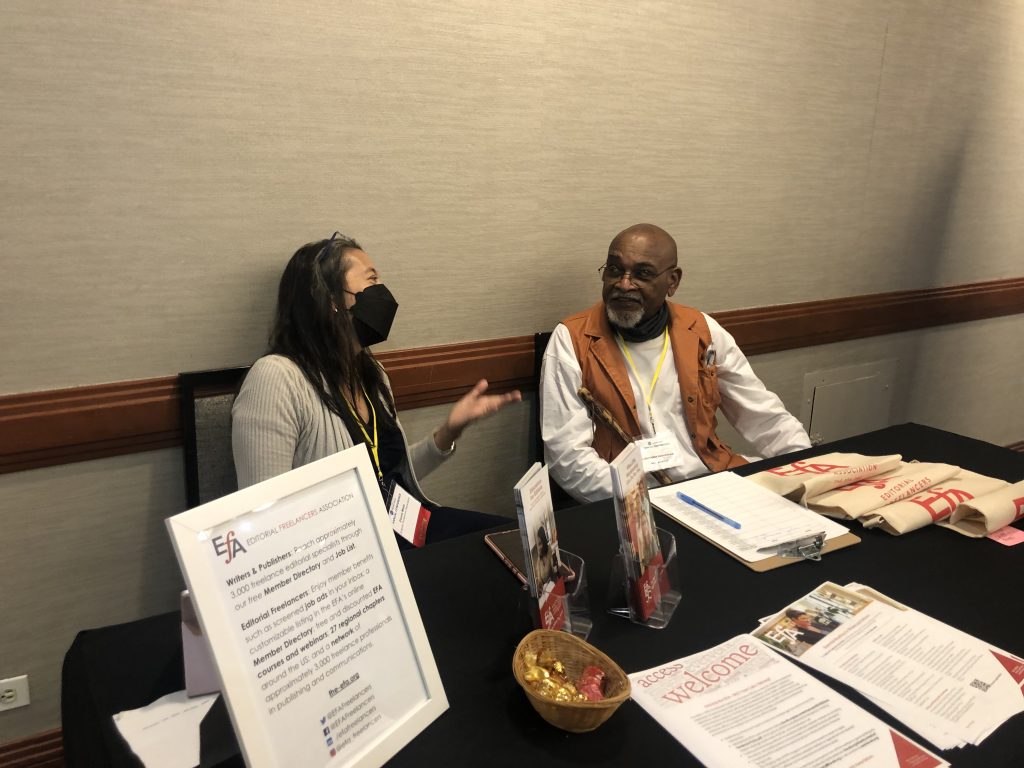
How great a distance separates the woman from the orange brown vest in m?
0.56

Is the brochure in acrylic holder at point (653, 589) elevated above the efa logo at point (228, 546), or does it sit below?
below

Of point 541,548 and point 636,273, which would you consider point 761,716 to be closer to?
point 541,548

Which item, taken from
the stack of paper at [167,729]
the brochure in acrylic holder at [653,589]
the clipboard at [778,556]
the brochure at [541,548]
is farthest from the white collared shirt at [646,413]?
the stack of paper at [167,729]

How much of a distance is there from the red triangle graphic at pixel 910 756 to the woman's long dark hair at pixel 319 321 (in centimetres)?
143

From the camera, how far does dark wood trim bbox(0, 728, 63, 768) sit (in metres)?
1.93

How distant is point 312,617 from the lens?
2.86 ft

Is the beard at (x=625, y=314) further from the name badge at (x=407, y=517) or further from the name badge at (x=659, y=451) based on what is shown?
the name badge at (x=407, y=517)

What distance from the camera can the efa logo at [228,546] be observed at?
31.3 inches

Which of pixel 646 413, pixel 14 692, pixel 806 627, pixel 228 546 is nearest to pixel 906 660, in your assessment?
pixel 806 627

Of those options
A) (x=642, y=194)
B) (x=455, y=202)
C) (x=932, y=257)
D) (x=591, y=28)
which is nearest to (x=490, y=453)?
(x=455, y=202)

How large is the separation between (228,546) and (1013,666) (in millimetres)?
1153

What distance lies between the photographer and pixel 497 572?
52.6 inches

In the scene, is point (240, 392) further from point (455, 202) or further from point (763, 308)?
point (763, 308)

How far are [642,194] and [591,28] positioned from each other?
602 millimetres
